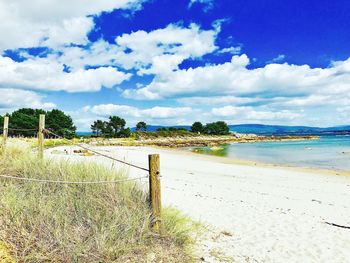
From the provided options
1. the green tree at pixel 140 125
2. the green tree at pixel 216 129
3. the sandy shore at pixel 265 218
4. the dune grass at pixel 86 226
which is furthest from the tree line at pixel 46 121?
the green tree at pixel 216 129

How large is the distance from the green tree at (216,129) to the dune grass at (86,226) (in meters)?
91.3

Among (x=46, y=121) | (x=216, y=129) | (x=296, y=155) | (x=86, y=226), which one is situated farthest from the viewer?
(x=216, y=129)

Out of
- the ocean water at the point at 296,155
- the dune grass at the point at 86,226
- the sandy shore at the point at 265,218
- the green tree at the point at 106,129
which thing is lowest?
the ocean water at the point at 296,155

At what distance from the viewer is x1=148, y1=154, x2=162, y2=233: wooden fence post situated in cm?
469

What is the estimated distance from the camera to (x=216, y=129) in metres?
96.9

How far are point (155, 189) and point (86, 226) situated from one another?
3.45ft

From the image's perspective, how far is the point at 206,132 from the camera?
96.2m

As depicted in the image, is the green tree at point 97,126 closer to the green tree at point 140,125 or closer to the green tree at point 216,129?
the green tree at point 140,125

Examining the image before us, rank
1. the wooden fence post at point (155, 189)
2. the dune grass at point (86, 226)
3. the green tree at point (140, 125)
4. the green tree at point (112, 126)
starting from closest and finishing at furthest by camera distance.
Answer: the dune grass at point (86, 226) < the wooden fence post at point (155, 189) < the green tree at point (112, 126) < the green tree at point (140, 125)

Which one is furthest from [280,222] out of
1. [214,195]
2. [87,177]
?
[87,177]

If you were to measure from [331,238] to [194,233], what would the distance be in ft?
7.94

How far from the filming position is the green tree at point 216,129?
317ft

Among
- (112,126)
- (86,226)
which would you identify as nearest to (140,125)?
(112,126)

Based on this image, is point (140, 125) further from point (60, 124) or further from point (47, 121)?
point (47, 121)
